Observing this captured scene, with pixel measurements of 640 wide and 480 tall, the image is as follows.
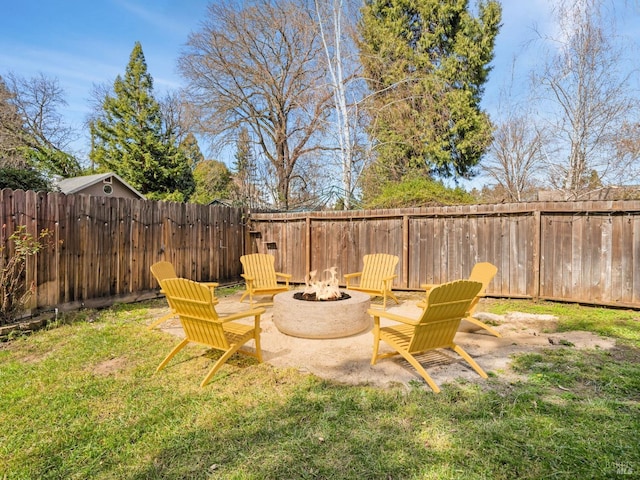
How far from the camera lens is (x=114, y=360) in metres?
3.54

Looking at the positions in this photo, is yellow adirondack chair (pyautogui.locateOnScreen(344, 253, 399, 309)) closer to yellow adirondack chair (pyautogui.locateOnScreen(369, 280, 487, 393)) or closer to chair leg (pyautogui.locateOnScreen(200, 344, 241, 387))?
yellow adirondack chair (pyautogui.locateOnScreen(369, 280, 487, 393))

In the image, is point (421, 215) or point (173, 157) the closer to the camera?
point (421, 215)

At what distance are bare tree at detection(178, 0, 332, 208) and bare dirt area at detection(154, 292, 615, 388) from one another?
10564 millimetres

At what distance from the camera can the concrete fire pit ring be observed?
4.11 meters

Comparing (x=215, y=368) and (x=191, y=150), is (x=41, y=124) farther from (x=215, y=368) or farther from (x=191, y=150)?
(x=215, y=368)

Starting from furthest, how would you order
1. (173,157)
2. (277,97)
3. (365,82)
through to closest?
(173,157), (277,97), (365,82)

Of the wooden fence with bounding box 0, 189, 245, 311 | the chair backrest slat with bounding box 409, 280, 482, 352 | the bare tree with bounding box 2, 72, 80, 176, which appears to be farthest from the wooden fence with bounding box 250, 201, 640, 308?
the bare tree with bounding box 2, 72, 80, 176

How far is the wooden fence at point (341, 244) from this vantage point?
16.8 ft

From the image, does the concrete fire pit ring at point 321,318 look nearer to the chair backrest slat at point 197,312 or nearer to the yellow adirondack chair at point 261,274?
the chair backrest slat at point 197,312

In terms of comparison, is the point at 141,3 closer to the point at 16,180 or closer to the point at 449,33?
the point at 16,180

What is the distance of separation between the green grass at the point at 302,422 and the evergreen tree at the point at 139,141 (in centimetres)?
1766

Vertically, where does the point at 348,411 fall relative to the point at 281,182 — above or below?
below

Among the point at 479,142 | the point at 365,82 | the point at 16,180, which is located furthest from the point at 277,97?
the point at 16,180

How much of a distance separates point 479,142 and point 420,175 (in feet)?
8.12
